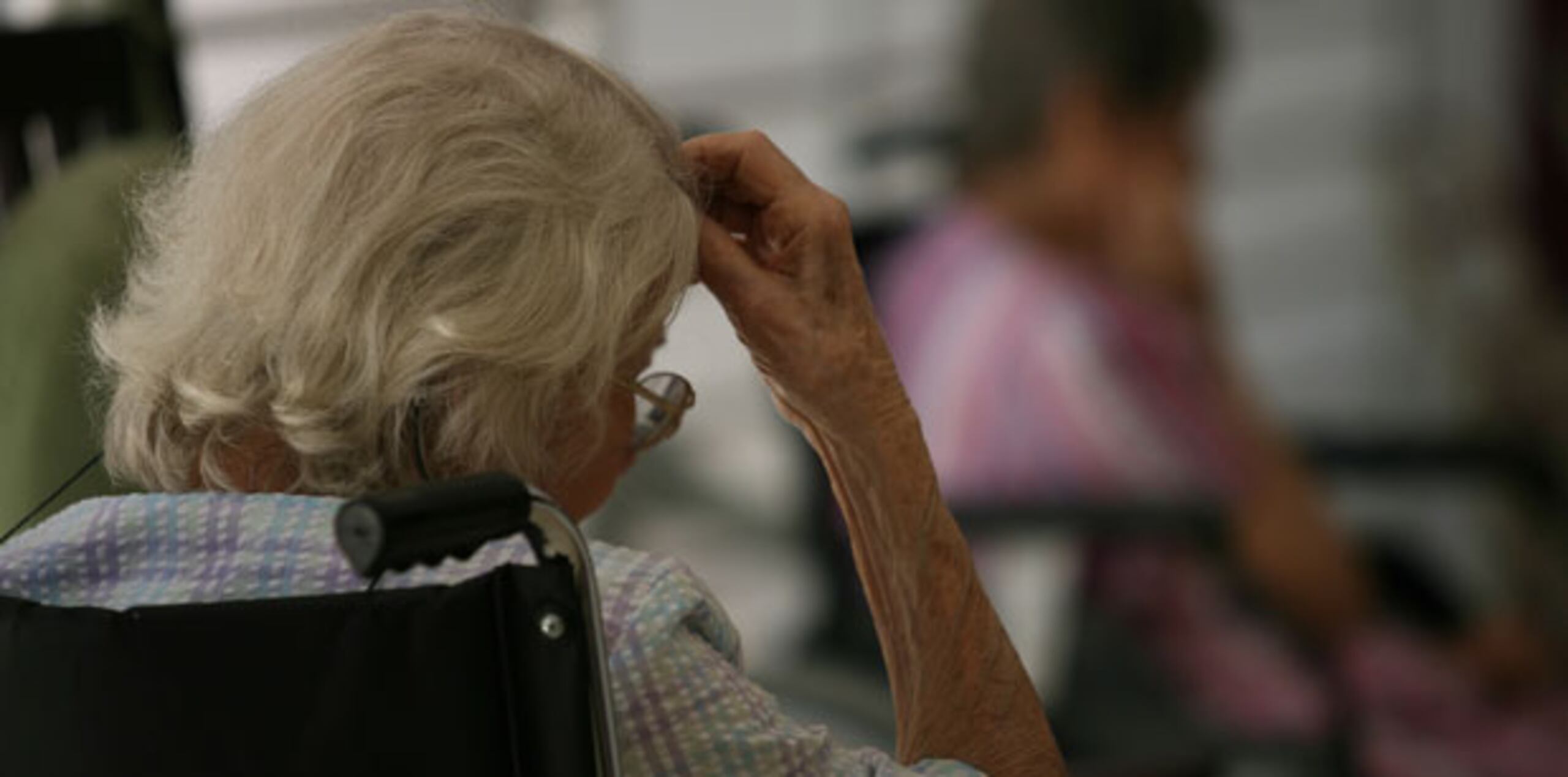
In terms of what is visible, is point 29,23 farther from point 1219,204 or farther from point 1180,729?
point 1219,204

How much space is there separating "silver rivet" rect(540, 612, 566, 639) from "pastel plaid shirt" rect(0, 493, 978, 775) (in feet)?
0.25

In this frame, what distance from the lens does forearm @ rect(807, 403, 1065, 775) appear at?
120 cm

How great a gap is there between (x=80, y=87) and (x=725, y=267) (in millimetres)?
1039

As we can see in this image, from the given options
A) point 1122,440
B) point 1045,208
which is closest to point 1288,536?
point 1122,440

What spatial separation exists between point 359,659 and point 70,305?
0.65m

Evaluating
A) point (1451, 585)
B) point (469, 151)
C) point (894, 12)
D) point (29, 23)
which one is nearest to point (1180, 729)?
point (1451, 585)

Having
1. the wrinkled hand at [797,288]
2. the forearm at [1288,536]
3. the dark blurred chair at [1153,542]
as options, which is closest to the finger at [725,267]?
the wrinkled hand at [797,288]

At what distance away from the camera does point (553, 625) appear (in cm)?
93

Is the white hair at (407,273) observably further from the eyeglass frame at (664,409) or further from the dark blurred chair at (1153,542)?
the dark blurred chair at (1153,542)

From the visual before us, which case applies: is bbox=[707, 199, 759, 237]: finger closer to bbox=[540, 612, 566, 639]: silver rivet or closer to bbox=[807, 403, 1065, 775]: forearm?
bbox=[807, 403, 1065, 775]: forearm

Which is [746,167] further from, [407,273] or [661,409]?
[407,273]

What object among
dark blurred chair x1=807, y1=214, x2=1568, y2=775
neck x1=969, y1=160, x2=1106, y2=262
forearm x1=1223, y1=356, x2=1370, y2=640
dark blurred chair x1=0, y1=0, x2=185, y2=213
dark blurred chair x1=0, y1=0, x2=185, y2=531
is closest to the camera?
dark blurred chair x1=0, y1=0, x2=185, y2=531

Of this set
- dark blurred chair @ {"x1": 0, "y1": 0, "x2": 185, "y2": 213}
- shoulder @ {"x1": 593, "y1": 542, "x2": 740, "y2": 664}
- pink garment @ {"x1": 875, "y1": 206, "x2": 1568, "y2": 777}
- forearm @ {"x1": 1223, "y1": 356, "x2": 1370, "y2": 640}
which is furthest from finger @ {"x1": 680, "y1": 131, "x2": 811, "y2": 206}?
forearm @ {"x1": 1223, "y1": 356, "x2": 1370, "y2": 640}

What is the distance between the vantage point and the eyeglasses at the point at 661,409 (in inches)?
47.0
